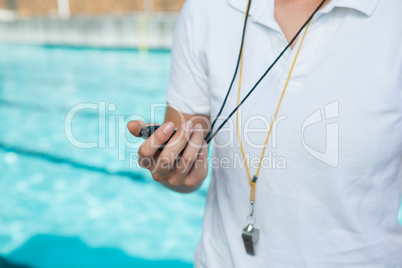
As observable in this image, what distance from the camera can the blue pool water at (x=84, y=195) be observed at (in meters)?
2.32

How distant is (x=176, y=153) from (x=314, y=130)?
0.26 m

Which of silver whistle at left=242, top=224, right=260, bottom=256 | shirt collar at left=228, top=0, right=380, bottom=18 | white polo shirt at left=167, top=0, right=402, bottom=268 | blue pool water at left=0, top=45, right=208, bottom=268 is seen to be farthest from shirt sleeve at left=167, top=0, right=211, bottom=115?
blue pool water at left=0, top=45, right=208, bottom=268

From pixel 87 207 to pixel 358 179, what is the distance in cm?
241

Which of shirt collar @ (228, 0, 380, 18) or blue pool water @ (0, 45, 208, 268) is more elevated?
shirt collar @ (228, 0, 380, 18)

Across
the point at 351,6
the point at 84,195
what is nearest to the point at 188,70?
the point at 351,6

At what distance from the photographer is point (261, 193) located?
0.72 m

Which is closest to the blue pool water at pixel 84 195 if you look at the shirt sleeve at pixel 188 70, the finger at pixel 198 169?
the shirt sleeve at pixel 188 70

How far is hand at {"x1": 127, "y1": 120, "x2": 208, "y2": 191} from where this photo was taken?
0.61m

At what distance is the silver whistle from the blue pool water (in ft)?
2.91

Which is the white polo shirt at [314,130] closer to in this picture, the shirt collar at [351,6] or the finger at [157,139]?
the shirt collar at [351,6]

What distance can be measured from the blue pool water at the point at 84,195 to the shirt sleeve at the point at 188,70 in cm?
73

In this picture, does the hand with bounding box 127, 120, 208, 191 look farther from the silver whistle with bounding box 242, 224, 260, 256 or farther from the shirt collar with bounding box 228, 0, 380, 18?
the shirt collar with bounding box 228, 0, 380, 18

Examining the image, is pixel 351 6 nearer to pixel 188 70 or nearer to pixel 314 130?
pixel 314 130

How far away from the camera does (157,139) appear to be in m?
0.61
